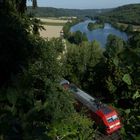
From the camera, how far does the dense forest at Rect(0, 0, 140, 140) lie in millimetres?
1965

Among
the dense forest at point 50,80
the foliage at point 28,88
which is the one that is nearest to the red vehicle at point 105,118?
the dense forest at point 50,80

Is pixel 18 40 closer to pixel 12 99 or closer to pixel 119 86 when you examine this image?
pixel 12 99

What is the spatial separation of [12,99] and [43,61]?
1588 centimetres

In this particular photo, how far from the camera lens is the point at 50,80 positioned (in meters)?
17.0

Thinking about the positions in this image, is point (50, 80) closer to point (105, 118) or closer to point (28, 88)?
point (105, 118)

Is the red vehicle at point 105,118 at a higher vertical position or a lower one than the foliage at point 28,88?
lower

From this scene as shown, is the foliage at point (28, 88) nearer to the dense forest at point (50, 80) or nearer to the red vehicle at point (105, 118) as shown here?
the dense forest at point (50, 80)

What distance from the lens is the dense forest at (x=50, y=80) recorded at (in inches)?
77.4

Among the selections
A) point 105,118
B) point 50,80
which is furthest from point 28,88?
point 105,118

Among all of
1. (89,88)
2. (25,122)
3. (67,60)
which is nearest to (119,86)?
(89,88)

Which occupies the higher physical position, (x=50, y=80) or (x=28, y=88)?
(x=28, y=88)

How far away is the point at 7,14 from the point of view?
51.3ft

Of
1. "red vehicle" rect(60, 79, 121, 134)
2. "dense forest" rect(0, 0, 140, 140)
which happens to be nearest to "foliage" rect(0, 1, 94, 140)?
"dense forest" rect(0, 0, 140, 140)

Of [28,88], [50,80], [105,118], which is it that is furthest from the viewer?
[105,118]
